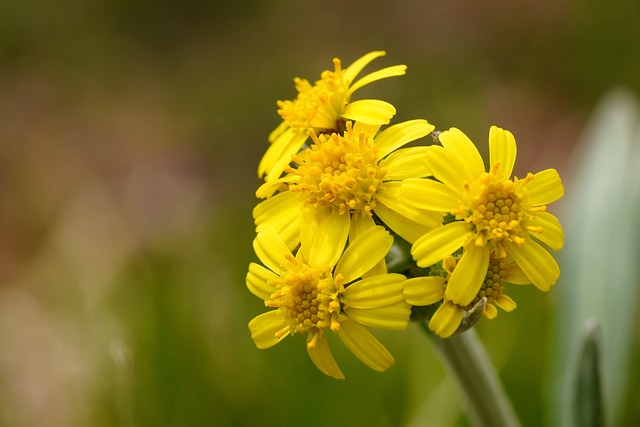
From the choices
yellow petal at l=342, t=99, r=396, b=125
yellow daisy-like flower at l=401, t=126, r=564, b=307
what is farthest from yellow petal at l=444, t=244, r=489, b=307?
yellow petal at l=342, t=99, r=396, b=125

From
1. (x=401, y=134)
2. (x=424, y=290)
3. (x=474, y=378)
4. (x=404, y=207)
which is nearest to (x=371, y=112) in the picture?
(x=401, y=134)

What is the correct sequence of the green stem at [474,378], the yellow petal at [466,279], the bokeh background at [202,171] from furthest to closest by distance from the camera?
the bokeh background at [202,171], the green stem at [474,378], the yellow petal at [466,279]

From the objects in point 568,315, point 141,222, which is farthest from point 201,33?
point 568,315

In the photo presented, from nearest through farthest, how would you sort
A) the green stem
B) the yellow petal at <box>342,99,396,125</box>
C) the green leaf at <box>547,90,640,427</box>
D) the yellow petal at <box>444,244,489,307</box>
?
the yellow petal at <box>444,244,489,307</box>
the yellow petal at <box>342,99,396,125</box>
the green stem
the green leaf at <box>547,90,640,427</box>

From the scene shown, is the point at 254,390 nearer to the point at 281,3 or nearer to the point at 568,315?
the point at 568,315

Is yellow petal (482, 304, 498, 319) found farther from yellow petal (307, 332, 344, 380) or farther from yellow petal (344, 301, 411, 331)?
yellow petal (307, 332, 344, 380)

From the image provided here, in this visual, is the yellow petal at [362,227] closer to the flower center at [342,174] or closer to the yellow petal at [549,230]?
the flower center at [342,174]

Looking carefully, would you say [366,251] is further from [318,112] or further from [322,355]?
[318,112]

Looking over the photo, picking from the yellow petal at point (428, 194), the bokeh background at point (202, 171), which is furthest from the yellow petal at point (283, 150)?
the bokeh background at point (202, 171)
